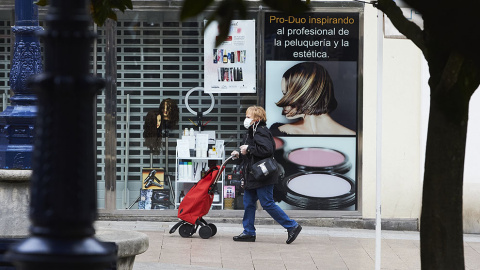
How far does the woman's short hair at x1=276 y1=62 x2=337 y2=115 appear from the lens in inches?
511

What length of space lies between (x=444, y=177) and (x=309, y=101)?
7873 mm

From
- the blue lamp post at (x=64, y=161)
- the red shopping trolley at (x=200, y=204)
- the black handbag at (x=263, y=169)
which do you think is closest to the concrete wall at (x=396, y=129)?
the black handbag at (x=263, y=169)

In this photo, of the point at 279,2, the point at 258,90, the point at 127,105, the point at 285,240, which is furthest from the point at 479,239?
the point at 279,2

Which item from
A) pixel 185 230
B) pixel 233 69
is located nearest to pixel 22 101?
pixel 185 230

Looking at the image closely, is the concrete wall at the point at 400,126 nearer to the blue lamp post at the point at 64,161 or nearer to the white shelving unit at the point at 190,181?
the white shelving unit at the point at 190,181

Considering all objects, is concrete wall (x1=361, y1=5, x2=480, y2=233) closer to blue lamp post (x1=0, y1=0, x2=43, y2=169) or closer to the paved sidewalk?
the paved sidewalk

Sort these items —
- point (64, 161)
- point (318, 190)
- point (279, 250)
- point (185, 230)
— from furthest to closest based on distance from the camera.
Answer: point (318, 190)
point (185, 230)
point (279, 250)
point (64, 161)

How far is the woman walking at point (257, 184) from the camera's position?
434 inches

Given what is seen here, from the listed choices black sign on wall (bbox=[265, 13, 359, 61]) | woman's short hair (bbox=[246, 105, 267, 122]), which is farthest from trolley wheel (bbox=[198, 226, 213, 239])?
black sign on wall (bbox=[265, 13, 359, 61])

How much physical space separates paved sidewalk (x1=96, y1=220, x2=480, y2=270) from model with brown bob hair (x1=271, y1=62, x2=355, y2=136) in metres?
1.40

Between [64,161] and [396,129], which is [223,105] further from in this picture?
[64,161]

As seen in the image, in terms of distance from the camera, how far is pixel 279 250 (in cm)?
1058

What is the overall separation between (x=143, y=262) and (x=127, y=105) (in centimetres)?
461

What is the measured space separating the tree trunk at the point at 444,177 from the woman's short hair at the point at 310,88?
776cm
